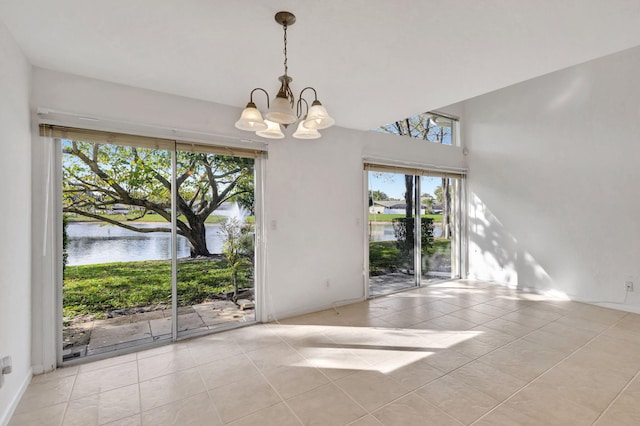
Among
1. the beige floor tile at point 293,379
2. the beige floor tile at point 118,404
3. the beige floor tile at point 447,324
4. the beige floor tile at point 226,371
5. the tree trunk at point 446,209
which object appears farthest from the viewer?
the tree trunk at point 446,209

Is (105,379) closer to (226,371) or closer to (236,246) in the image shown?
(226,371)

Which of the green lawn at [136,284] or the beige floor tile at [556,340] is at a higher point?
the green lawn at [136,284]

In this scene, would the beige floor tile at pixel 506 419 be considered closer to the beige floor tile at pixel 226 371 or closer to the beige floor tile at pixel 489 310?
the beige floor tile at pixel 226 371

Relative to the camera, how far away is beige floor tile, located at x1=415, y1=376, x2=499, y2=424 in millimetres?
1937

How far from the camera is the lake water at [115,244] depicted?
2709 millimetres

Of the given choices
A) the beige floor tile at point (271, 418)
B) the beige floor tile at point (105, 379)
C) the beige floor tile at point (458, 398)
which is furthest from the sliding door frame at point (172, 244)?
the beige floor tile at point (458, 398)

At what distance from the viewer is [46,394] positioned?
2.20 metres

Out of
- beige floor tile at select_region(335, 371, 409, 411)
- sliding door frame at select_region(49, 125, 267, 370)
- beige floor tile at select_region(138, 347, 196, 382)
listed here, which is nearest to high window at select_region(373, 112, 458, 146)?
sliding door frame at select_region(49, 125, 267, 370)

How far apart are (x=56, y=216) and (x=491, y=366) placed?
12.8 ft

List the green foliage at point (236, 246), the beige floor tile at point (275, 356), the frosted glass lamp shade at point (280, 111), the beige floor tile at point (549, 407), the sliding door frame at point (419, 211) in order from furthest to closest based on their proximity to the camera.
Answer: the sliding door frame at point (419, 211), the green foliage at point (236, 246), the beige floor tile at point (275, 356), the beige floor tile at point (549, 407), the frosted glass lamp shade at point (280, 111)

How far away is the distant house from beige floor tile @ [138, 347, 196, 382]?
9.86 feet

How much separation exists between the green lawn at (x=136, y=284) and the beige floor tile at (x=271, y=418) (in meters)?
1.73

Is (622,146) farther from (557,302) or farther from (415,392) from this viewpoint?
(415,392)

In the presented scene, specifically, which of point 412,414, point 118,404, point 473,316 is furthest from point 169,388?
point 473,316
